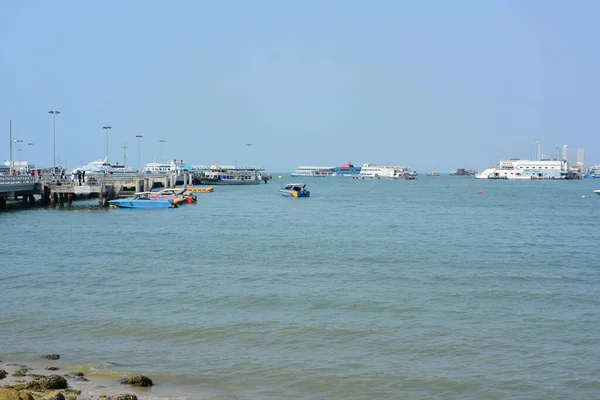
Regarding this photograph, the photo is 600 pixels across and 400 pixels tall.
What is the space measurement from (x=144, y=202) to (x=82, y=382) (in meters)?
47.4

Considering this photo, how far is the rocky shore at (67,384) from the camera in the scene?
11.5 metres

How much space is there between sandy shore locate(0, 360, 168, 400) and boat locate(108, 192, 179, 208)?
45.4m

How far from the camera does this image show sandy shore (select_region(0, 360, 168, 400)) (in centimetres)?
1176

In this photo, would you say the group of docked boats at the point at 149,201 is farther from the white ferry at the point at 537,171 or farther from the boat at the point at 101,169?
the white ferry at the point at 537,171

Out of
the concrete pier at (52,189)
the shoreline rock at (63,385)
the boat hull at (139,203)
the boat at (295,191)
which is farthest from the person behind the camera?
the boat at (295,191)

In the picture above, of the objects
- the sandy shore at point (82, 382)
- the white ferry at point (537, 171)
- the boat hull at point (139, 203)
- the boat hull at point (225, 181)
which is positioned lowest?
the sandy shore at point (82, 382)

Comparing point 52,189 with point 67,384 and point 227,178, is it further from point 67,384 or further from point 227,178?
point 227,178

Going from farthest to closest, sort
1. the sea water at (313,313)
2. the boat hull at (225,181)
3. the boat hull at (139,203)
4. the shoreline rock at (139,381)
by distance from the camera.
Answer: the boat hull at (225,181)
the boat hull at (139,203)
the sea water at (313,313)
the shoreline rock at (139,381)

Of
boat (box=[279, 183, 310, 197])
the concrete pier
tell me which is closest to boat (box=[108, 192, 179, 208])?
the concrete pier

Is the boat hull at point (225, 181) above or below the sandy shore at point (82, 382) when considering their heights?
above

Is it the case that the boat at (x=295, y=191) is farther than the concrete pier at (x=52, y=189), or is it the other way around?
the boat at (x=295, y=191)

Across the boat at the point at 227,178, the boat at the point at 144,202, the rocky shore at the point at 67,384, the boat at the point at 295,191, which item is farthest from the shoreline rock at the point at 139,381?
the boat at the point at 227,178

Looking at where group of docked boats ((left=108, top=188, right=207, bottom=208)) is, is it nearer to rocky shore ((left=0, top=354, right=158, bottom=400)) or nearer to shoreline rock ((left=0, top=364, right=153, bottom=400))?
rocky shore ((left=0, top=354, right=158, bottom=400))

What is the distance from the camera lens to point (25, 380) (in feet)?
40.4
